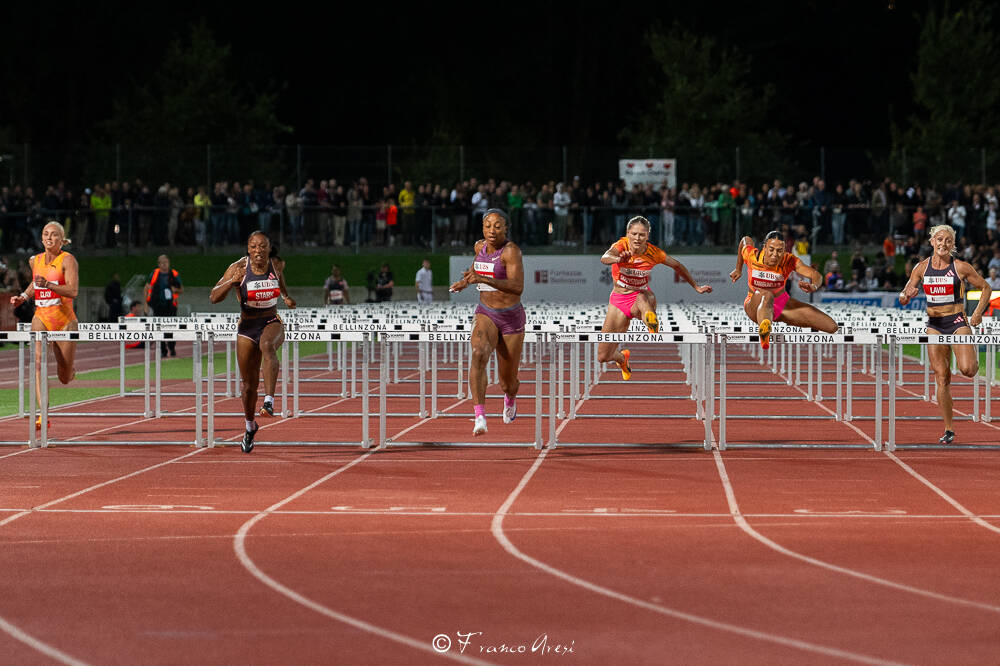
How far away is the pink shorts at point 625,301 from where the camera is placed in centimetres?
1446

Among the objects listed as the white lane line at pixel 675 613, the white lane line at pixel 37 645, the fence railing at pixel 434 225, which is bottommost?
the white lane line at pixel 37 645

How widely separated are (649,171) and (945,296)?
3362 centimetres

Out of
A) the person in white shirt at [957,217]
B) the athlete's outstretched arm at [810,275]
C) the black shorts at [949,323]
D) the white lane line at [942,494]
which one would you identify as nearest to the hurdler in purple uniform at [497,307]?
the athlete's outstretched arm at [810,275]

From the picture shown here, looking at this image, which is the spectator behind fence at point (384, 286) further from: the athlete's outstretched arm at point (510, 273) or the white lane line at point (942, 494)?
the athlete's outstretched arm at point (510, 273)

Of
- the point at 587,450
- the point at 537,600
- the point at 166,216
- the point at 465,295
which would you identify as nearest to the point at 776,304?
the point at 587,450

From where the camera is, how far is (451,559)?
26.5ft

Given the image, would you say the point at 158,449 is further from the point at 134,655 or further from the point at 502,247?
the point at 134,655

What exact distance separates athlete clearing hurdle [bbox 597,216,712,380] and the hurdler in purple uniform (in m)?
1.46

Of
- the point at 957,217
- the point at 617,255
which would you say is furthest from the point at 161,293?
the point at 957,217

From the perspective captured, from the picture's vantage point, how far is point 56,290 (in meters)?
14.1

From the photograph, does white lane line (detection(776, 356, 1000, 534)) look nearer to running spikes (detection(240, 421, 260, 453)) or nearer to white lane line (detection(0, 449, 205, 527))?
running spikes (detection(240, 421, 260, 453))

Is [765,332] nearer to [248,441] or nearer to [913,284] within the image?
[913,284]

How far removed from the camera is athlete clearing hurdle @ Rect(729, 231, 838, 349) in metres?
13.6

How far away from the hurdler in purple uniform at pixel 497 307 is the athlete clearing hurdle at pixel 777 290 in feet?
7.13
